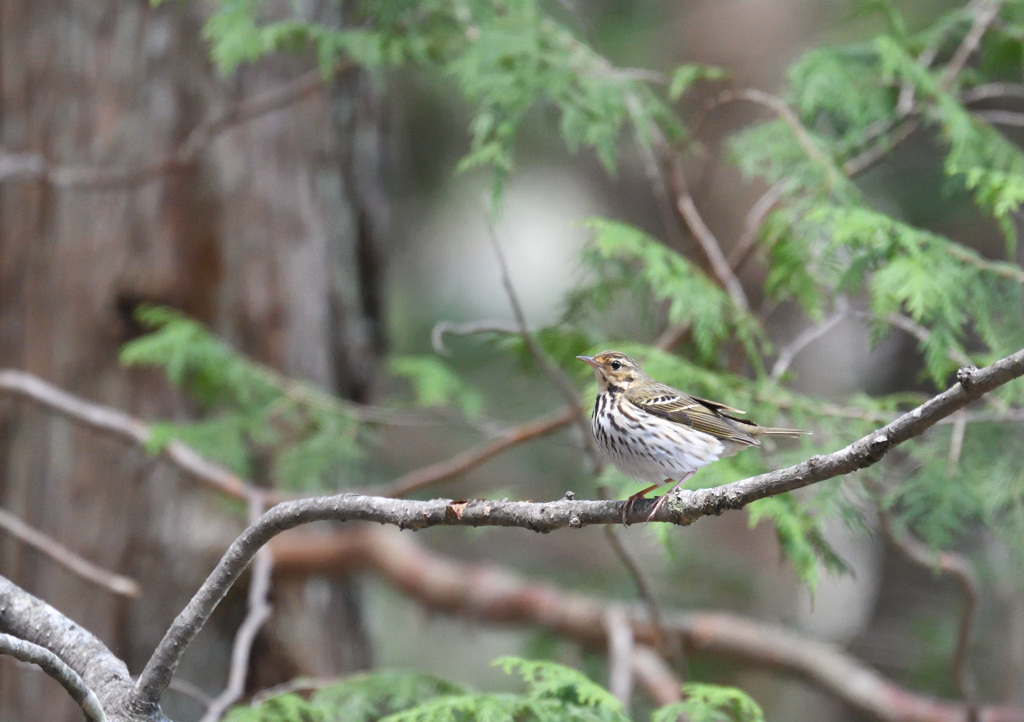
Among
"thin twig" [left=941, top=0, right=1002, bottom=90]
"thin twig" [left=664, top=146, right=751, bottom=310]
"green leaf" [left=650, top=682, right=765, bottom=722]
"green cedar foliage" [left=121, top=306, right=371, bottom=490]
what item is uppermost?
"thin twig" [left=941, top=0, right=1002, bottom=90]

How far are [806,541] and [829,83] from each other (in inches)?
65.7

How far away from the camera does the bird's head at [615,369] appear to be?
309 centimetres

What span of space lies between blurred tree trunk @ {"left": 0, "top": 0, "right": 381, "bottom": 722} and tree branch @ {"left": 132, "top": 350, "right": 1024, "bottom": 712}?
9.22 feet

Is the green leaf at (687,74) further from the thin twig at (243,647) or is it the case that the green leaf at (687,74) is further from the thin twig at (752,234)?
the thin twig at (243,647)

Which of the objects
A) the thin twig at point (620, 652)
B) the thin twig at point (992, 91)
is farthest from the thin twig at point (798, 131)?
the thin twig at point (620, 652)

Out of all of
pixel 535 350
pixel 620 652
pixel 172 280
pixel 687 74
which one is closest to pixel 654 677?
pixel 620 652

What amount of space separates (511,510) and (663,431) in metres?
1.03

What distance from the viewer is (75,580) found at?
469cm

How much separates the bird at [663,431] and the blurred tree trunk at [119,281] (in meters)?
2.45

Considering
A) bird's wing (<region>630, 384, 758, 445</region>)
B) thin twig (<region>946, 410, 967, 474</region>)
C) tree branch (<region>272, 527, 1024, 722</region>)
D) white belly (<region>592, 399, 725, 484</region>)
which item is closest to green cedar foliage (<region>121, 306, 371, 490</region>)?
tree branch (<region>272, 527, 1024, 722</region>)

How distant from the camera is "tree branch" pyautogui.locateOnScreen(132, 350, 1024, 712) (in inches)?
57.6

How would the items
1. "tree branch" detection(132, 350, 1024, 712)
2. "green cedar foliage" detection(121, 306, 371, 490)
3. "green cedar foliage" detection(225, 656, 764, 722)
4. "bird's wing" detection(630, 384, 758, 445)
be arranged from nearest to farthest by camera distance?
"tree branch" detection(132, 350, 1024, 712), "green cedar foliage" detection(225, 656, 764, 722), "bird's wing" detection(630, 384, 758, 445), "green cedar foliage" detection(121, 306, 371, 490)

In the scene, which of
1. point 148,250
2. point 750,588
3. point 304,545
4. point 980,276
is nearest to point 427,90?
point 148,250

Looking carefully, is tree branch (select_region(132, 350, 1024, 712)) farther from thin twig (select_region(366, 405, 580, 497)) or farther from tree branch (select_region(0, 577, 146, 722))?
thin twig (select_region(366, 405, 580, 497))
